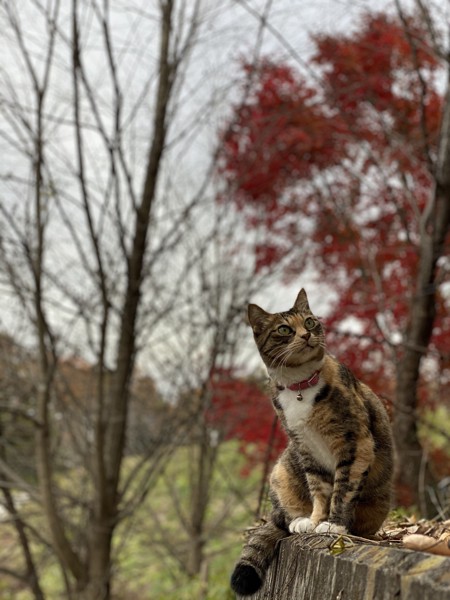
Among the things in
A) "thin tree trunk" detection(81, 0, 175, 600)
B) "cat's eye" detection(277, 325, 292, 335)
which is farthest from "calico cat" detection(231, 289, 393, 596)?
"thin tree trunk" detection(81, 0, 175, 600)

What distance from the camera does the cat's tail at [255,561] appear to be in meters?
2.07

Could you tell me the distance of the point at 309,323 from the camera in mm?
2078

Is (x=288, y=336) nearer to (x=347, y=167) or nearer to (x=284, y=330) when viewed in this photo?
(x=284, y=330)

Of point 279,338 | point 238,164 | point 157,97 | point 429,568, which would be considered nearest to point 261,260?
point 238,164

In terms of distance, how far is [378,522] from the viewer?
2088mm

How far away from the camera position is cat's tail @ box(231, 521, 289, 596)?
2068mm

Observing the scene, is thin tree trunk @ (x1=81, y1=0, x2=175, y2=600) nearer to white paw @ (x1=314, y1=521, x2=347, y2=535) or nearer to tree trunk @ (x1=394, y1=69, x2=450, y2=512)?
tree trunk @ (x1=394, y1=69, x2=450, y2=512)

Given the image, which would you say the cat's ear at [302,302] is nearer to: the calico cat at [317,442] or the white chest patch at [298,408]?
the calico cat at [317,442]

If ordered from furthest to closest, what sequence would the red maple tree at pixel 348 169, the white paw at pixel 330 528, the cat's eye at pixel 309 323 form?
the red maple tree at pixel 348 169 → the cat's eye at pixel 309 323 → the white paw at pixel 330 528

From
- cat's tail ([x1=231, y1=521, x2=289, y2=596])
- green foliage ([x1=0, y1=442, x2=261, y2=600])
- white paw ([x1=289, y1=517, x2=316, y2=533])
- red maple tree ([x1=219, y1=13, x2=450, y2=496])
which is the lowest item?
green foliage ([x1=0, y1=442, x2=261, y2=600])

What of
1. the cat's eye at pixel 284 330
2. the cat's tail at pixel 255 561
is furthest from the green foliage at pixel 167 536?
the cat's eye at pixel 284 330

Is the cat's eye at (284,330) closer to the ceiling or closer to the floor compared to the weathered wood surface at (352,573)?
closer to the ceiling

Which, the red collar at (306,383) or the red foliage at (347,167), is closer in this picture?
the red collar at (306,383)

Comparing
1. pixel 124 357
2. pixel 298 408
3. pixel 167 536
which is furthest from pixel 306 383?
pixel 167 536
